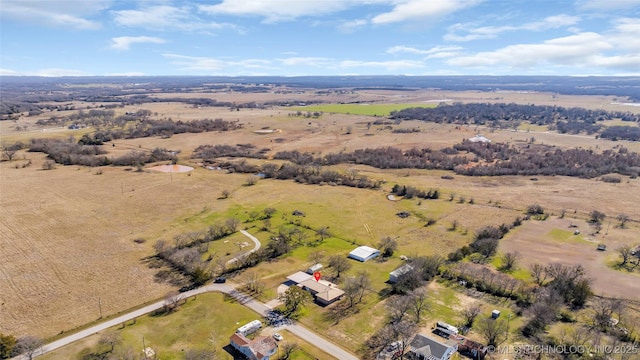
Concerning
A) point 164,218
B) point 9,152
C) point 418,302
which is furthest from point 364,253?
point 9,152

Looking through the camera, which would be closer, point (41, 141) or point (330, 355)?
point (330, 355)

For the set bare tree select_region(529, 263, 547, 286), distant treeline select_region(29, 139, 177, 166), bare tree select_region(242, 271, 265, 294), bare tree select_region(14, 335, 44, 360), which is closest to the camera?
bare tree select_region(14, 335, 44, 360)

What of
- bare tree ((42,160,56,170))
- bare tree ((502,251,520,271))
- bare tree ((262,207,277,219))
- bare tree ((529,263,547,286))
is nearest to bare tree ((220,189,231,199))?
bare tree ((262,207,277,219))

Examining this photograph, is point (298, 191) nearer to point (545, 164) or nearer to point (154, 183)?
point (154, 183)

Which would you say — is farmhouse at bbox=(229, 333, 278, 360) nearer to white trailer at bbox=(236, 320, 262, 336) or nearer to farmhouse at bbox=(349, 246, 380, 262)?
white trailer at bbox=(236, 320, 262, 336)

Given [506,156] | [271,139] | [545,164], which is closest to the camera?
[545,164]

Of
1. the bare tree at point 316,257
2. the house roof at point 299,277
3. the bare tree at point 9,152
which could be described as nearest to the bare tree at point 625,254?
the bare tree at point 316,257

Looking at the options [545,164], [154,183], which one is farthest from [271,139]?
[545,164]

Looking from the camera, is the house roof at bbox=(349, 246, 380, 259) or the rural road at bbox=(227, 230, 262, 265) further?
the house roof at bbox=(349, 246, 380, 259)
